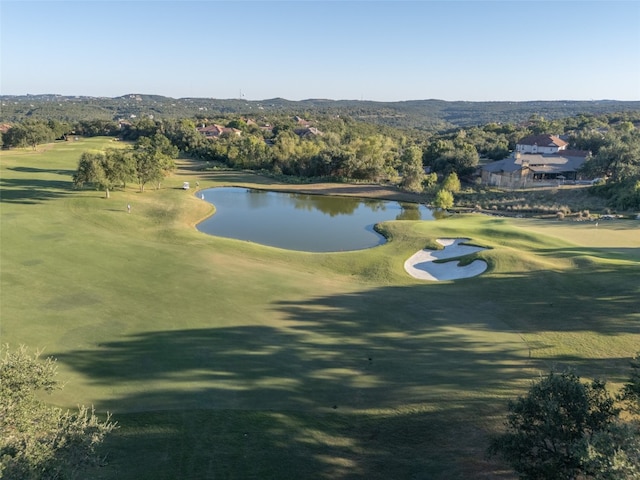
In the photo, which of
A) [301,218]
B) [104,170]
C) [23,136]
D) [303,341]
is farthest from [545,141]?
[23,136]

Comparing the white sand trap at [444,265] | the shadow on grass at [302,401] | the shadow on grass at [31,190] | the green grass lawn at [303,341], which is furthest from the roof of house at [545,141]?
the shadow on grass at [302,401]

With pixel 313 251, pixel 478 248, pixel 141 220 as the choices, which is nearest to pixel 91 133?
pixel 141 220

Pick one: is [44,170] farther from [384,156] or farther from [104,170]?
[384,156]

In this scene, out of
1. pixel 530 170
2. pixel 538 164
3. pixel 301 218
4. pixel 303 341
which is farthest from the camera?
pixel 538 164

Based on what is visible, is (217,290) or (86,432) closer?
(86,432)

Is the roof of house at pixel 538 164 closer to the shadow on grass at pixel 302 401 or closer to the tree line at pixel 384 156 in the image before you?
the tree line at pixel 384 156

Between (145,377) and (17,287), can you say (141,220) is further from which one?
(145,377)
